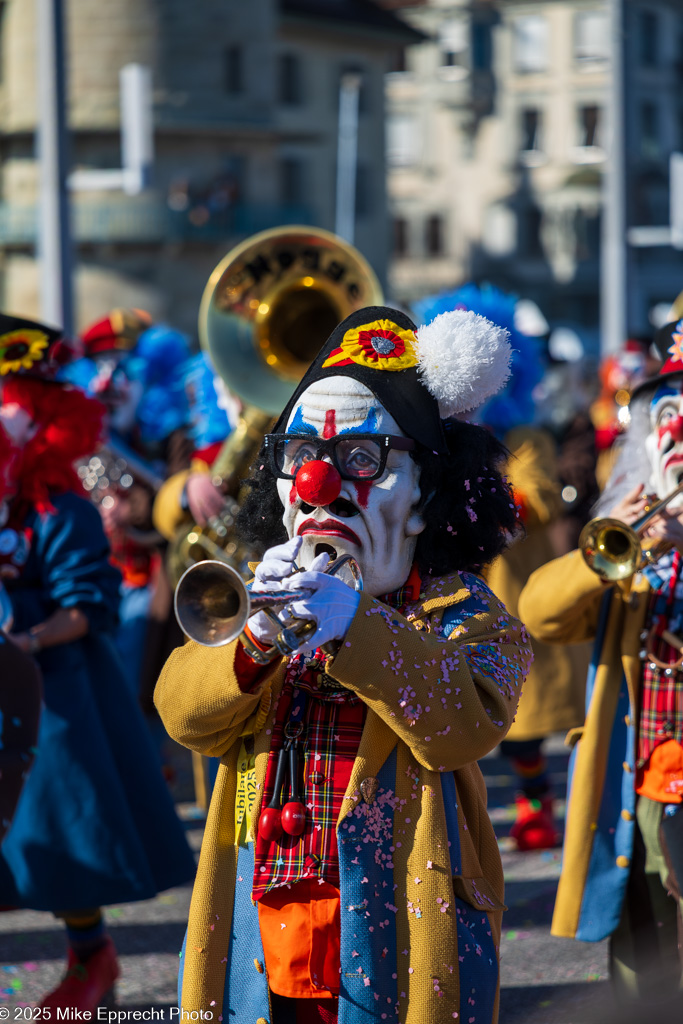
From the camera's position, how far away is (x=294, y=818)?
2379 mm

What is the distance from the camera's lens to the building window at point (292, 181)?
4456 centimetres

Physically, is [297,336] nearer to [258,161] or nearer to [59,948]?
[59,948]

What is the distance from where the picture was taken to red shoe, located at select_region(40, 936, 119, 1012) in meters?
3.68

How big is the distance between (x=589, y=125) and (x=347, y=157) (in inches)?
720

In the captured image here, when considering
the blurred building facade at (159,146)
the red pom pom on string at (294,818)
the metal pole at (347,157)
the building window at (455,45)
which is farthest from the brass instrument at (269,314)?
the building window at (455,45)

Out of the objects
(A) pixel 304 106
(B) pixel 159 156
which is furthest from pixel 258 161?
(A) pixel 304 106

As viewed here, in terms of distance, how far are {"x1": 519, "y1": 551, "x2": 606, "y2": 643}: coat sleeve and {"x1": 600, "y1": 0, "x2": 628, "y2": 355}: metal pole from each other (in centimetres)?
744

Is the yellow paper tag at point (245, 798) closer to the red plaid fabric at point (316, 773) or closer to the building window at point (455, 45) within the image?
the red plaid fabric at point (316, 773)

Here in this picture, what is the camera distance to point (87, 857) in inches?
147

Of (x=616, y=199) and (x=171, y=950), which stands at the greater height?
(x=616, y=199)

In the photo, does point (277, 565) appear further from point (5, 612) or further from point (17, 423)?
point (17, 423)

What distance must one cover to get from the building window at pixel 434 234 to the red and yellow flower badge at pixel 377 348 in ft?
183

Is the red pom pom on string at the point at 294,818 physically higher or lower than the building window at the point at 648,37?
lower

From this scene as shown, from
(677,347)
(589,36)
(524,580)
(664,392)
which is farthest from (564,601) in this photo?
(589,36)
